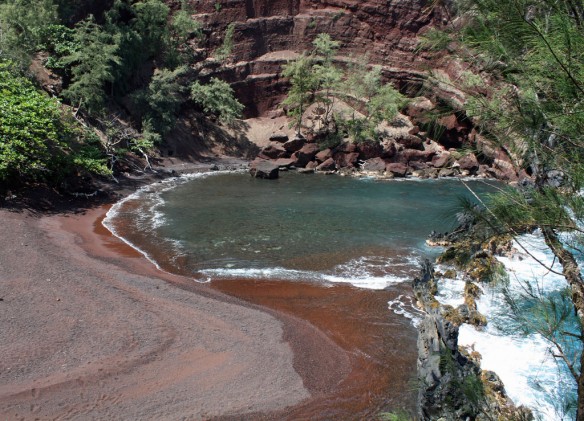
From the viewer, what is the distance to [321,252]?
17.4 m

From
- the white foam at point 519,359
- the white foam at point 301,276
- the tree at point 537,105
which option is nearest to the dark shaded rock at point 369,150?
the white foam at point 301,276

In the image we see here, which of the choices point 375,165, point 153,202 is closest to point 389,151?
point 375,165

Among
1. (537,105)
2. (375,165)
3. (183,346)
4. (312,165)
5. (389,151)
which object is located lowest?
(183,346)

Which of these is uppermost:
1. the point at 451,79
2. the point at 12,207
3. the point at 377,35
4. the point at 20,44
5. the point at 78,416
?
the point at 377,35

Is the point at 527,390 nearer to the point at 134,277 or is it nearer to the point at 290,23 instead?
the point at 134,277

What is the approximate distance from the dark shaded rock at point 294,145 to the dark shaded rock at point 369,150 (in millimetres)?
5644

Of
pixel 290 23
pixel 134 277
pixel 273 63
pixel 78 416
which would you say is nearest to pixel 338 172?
pixel 273 63

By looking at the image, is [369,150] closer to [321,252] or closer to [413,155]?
[413,155]

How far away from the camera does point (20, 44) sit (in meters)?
30.1

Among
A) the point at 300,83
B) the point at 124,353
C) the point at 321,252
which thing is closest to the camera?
the point at 124,353

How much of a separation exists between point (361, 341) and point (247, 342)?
2748 millimetres

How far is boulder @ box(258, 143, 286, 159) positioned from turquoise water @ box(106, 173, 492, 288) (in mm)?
7255

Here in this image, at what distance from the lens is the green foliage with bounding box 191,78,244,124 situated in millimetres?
41531

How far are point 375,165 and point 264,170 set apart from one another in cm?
1101
